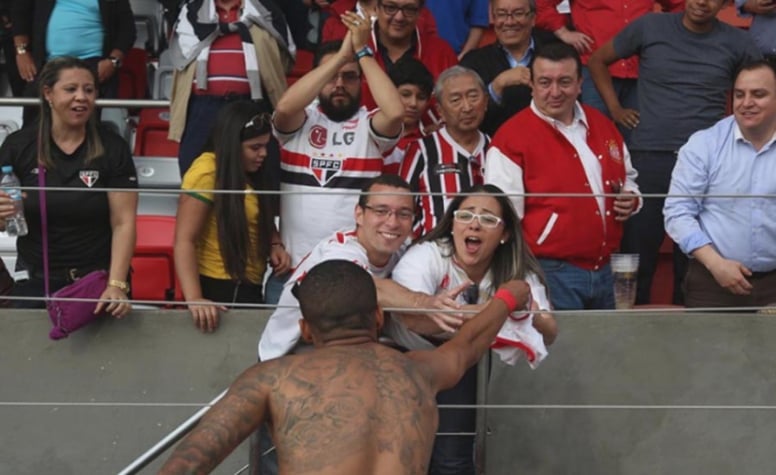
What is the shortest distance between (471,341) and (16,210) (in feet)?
6.57

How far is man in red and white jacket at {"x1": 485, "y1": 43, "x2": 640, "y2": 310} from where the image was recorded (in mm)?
5805

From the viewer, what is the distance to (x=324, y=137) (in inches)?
232

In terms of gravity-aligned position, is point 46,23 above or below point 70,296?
above

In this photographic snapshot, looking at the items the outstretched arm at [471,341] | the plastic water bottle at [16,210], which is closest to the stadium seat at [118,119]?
the plastic water bottle at [16,210]

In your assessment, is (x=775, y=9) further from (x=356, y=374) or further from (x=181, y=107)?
(x=356, y=374)

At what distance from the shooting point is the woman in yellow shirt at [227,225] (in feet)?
18.9

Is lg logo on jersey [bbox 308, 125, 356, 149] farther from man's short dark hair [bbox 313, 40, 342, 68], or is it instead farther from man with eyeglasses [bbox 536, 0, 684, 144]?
man with eyeglasses [bbox 536, 0, 684, 144]

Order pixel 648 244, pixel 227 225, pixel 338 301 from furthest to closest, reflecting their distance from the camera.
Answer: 1. pixel 648 244
2. pixel 227 225
3. pixel 338 301

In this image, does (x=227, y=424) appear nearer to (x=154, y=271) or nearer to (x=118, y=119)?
(x=154, y=271)

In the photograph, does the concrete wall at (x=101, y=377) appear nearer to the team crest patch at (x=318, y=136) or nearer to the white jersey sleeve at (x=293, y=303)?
the white jersey sleeve at (x=293, y=303)

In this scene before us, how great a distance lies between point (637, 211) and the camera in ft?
20.2

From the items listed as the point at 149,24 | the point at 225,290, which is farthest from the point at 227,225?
the point at 149,24

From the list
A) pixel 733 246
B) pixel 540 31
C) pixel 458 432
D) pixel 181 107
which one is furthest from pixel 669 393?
pixel 181 107

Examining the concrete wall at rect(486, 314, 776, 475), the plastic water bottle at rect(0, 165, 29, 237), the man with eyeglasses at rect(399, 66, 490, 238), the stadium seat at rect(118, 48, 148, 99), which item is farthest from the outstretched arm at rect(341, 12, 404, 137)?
the stadium seat at rect(118, 48, 148, 99)
